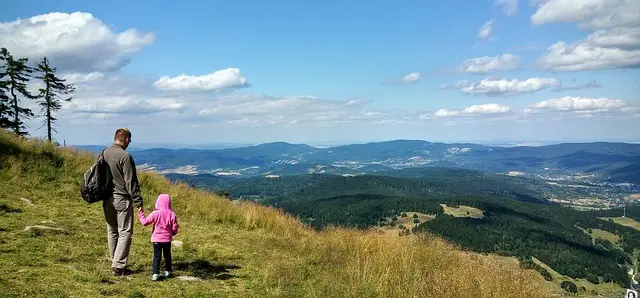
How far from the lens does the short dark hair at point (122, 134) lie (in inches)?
263

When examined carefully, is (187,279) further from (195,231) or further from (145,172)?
(145,172)

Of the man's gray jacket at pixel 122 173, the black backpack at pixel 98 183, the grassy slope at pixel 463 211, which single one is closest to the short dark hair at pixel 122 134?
the man's gray jacket at pixel 122 173

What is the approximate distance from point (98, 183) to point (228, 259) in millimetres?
3551

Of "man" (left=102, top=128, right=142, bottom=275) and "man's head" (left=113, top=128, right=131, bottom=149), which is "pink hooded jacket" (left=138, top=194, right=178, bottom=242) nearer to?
"man" (left=102, top=128, right=142, bottom=275)

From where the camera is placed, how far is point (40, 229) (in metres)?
8.84

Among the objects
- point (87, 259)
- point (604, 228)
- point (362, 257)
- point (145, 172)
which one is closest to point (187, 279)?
point (87, 259)

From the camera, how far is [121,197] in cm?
659

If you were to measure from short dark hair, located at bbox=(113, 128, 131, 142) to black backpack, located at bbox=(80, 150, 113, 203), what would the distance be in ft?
1.16

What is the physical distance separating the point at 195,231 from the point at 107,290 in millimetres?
5376

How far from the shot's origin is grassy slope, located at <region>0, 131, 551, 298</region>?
21.3 ft

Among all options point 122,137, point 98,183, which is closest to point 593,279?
point 122,137

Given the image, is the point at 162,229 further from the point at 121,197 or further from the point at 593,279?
the point at 593,279

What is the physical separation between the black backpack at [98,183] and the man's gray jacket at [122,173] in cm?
8

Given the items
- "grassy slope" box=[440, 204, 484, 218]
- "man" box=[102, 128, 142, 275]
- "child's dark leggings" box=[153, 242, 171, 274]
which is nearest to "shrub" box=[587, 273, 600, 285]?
"grassy slope" box=[440, 204, 484, 218]
